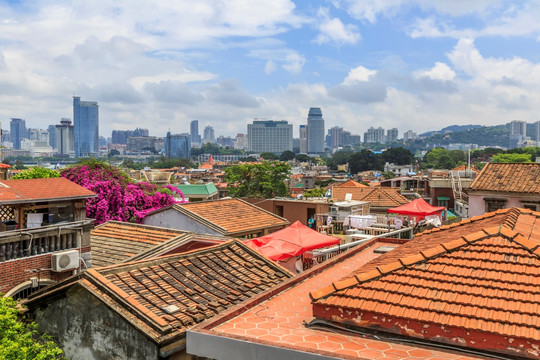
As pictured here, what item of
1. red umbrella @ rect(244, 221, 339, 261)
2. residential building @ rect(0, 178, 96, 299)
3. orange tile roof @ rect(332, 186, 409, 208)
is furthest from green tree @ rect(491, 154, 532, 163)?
residential building @ rect(0, 178, 96, 299)

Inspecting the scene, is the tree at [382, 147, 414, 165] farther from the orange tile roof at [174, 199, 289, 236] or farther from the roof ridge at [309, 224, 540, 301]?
the roof ridge at [309, 224, 540, 301]

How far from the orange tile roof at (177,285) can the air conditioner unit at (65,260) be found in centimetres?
350

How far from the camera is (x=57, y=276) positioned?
37.7ft

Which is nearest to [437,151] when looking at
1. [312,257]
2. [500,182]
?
[500,182]

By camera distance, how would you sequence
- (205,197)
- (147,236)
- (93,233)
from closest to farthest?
1. (147,236)
2. (93,233)
3. (205,197)

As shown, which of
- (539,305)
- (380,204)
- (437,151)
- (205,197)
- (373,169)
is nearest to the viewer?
(539,305)

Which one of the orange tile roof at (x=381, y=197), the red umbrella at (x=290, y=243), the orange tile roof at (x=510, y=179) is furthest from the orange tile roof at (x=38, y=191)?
the orange tile roof at (x=381, y=197)

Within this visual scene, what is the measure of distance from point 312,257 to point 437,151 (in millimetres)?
149191

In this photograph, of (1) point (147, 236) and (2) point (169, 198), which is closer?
(1) point (147, 236)

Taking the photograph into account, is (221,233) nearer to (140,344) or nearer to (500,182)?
(140,344)

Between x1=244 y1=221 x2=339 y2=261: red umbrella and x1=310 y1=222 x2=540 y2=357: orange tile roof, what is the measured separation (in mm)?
8014

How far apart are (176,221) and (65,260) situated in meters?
8.79

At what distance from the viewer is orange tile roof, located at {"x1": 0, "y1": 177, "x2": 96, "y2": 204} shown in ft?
37.1

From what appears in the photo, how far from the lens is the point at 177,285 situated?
8375 mm
